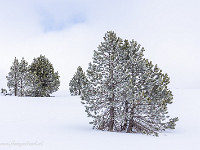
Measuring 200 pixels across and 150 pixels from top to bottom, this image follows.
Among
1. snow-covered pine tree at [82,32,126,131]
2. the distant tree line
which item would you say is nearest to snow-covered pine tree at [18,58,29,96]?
the distant tree line

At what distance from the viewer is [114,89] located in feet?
45.1

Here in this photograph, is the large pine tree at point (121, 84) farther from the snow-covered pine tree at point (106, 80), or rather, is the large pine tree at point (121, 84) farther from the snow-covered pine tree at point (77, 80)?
the snow-covered pine tree at point (77, 80)

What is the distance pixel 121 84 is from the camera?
44.3 feet

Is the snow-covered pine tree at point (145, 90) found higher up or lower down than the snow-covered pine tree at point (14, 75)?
lower down

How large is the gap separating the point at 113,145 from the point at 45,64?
3059 centimetres

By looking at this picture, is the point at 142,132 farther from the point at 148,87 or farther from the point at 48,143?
the point at 48,143

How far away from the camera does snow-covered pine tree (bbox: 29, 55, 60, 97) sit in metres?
36.6

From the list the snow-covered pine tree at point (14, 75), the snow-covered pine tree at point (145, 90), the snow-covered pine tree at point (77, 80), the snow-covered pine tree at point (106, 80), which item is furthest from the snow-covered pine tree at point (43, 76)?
the snow-covered pine tree at point (145, 90)

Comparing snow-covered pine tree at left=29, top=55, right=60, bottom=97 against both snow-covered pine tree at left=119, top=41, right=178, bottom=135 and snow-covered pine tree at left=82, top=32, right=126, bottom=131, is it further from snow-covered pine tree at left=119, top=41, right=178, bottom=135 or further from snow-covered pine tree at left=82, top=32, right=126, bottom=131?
snow-covered pine tree at left=119, top=41, right=178, bottom=135

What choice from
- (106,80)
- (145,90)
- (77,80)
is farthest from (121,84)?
(77,80)

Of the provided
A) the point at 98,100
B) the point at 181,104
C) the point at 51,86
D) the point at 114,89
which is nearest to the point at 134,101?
the point at 114,89

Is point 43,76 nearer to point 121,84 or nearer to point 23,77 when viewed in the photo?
point 23,77

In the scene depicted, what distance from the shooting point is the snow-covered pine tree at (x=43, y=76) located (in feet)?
120

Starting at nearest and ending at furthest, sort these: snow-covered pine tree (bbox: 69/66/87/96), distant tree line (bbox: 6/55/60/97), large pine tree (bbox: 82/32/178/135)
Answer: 1. large pine tree (bbox: 82/32/178/135)
2. distant tree line (bbox: 6/55/60/97)
3. snow-covered pine tree (bbox: 69/66/87/96)
